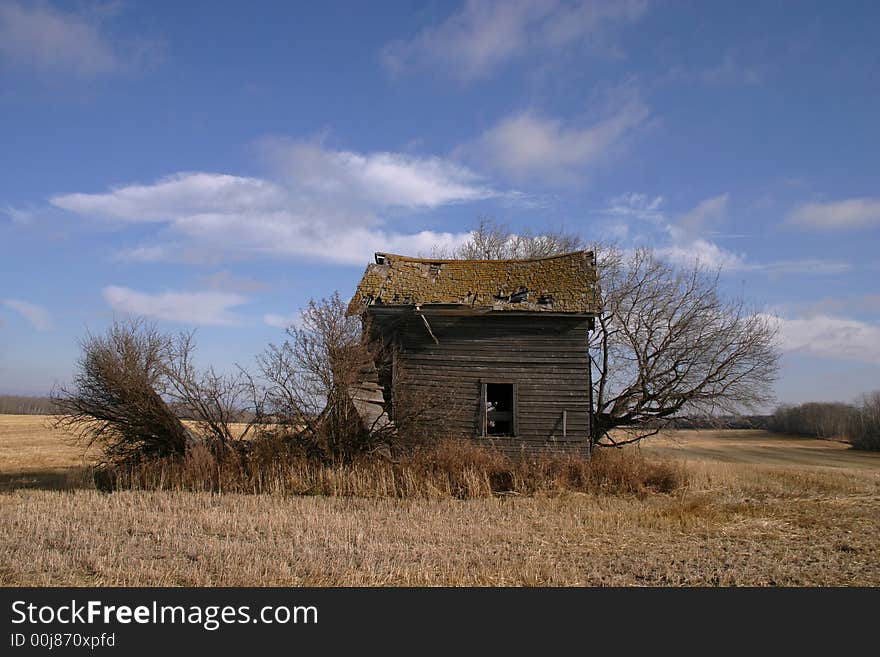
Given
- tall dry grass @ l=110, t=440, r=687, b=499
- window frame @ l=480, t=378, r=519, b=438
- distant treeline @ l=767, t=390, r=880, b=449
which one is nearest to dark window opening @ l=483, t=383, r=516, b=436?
window frame @ l=480, t=378, r=519, b=438

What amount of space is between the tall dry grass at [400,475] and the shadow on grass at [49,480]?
1.97 ft

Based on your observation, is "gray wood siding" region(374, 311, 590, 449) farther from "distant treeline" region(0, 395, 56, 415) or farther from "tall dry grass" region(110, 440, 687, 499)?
"distant treeline" region(0, 395, 56, 415)

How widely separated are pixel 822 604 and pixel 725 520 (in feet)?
16.8

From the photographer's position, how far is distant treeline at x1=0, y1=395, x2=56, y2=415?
319 feet

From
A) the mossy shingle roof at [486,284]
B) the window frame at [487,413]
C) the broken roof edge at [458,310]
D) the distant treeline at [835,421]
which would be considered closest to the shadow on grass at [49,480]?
the mossy shingle roof at [486,284]

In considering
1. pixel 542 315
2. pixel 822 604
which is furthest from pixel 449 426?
pixel 822 604

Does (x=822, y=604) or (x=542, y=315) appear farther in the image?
(x=542, y=315)

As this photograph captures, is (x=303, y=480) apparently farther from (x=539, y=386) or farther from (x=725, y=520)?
(x=725, y=520)

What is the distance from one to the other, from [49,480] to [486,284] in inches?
494

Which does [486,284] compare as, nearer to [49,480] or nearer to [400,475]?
→ [400,475]

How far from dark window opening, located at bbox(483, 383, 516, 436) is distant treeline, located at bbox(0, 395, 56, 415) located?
309 ft

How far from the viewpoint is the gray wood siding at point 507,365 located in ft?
52.2

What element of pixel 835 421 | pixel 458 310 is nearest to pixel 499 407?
pixel 458 310

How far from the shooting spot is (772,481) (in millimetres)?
17297
